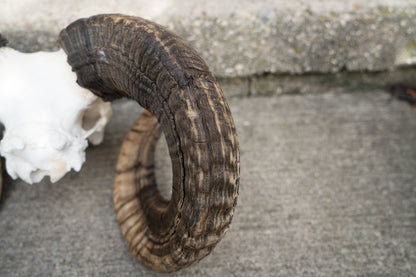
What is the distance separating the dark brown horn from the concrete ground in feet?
0.99

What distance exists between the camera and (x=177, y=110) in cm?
63

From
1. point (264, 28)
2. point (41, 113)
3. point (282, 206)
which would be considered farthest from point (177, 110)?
point (264, 28)

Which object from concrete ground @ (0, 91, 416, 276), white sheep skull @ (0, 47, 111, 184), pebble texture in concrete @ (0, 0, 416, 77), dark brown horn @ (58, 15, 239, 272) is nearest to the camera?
dark brown horn @ (58, 15, 239, 272)

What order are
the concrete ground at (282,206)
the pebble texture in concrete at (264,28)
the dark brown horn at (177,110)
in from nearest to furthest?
1. the dark brown horn at (177,110)
2. the concrete ground at (282,206)
3. the pebble texture in concrete at (264,28)

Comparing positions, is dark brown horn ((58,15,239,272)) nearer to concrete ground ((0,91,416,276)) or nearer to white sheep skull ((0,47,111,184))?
white sheep skull ((0,47,111,184))

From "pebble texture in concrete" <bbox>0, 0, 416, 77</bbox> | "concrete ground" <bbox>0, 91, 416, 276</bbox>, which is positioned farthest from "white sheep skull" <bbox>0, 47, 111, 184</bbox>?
"pebble texture in concrete" <bbox>0, 0, 416, 77</bbox>

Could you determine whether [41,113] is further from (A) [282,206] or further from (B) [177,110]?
(A) [282,206]

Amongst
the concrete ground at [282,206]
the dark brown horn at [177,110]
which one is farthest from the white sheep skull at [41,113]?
the concrete ground at [282,206]

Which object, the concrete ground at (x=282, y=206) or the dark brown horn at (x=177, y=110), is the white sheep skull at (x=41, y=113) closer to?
the dark brown horn at (x=177, y=110)

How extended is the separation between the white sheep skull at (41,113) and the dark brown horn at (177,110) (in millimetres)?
66

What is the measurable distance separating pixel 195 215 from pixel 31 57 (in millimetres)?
666

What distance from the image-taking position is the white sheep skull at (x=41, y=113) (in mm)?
823

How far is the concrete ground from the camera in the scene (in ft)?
3.22

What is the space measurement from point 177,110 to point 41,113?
431 millimetres
